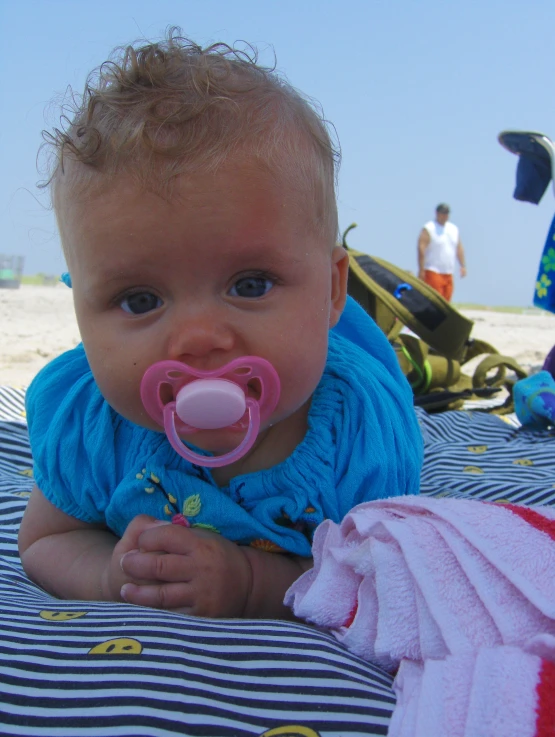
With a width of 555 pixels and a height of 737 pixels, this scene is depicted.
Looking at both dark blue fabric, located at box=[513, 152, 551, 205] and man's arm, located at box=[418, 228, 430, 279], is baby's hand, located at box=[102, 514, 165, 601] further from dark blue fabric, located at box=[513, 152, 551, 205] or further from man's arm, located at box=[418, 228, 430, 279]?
man's arm, located at box=[418, 228, 430, 279]

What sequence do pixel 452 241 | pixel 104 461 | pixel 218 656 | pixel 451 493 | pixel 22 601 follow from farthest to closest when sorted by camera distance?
1. pixel 452 241
2. pixel 451 493
3. pixel 104 461
4. pixel 22 601
5. pixel 218 656

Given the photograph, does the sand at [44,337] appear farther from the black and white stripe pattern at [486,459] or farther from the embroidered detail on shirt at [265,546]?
the embroidered detail on shirt at [265,546]

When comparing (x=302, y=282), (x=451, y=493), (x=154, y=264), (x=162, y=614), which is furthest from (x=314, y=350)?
(x=451, y=493)

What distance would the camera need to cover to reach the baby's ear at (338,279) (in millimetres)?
1050

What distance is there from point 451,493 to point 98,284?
90 cm

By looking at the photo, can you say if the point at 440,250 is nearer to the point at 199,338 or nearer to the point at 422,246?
the point at 422,246

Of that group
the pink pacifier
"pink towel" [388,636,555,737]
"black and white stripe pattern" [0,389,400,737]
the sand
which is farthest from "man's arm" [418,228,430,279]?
"pink towel" [388,636,555,737]

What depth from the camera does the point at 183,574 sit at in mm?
835

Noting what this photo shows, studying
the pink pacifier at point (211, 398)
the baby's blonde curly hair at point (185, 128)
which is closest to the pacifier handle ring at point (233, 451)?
the pink pacifier at point (211, 398)

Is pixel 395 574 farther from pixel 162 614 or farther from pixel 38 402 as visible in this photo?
pixel 38 402

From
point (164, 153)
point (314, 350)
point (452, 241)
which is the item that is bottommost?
point (452, 241)

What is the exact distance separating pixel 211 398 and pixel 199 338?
0.22 feet

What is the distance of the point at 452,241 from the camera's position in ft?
25.5

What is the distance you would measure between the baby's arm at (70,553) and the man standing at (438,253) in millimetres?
6708
